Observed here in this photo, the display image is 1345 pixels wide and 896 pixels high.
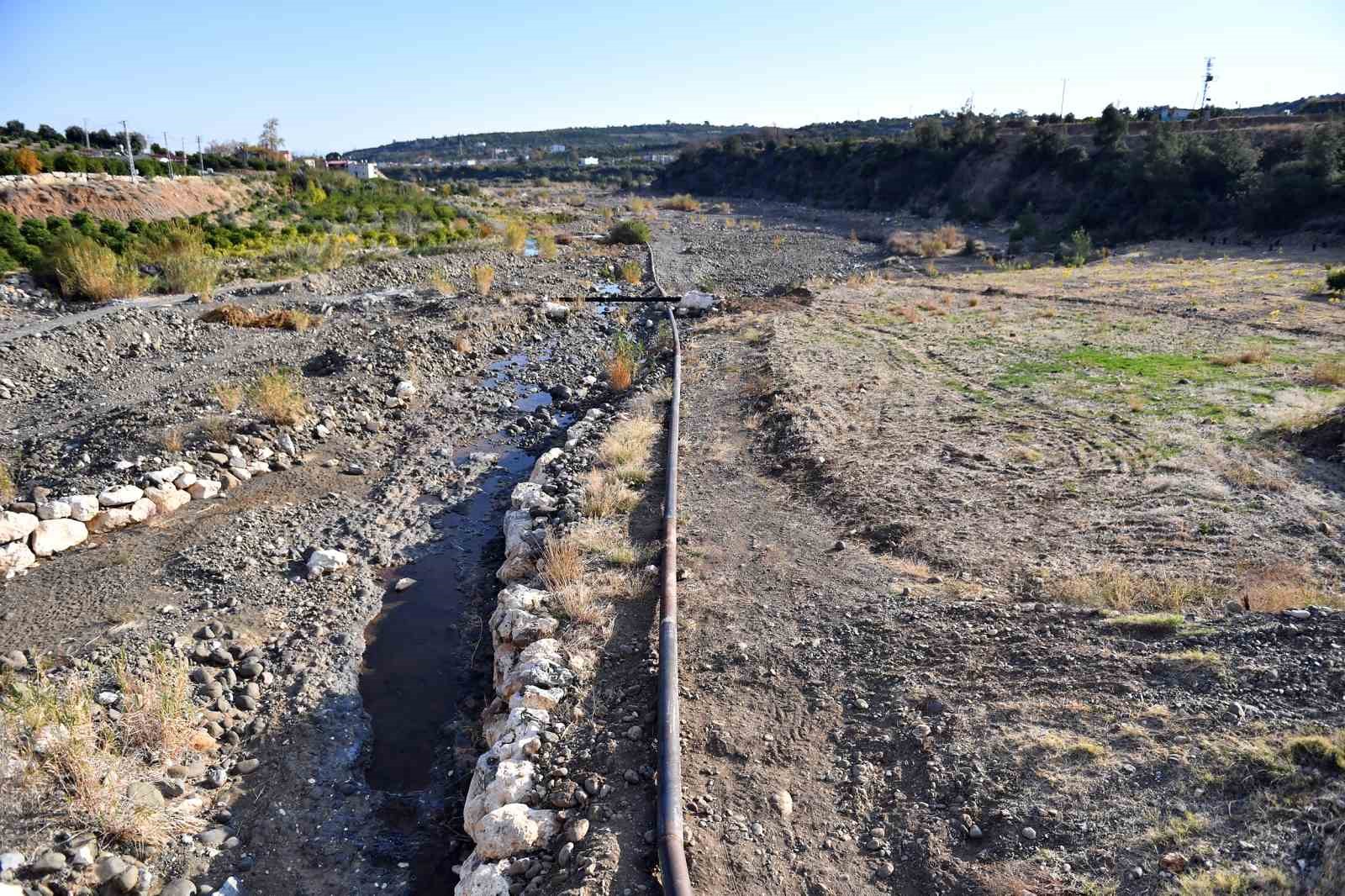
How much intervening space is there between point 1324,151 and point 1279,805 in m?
34.0

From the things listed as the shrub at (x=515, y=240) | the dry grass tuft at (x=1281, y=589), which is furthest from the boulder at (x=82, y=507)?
the shrub at (x=515, y=240)

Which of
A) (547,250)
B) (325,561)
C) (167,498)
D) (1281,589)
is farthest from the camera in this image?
(547,250)

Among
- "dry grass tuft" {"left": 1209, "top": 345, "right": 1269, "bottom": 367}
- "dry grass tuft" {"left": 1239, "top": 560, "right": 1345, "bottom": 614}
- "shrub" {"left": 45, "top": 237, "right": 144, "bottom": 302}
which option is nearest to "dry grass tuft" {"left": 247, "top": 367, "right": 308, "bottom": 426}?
"shrub" {"left": 45, "top": 237, "right": 144, "bottom": 302}

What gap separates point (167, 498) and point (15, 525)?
1.47 m

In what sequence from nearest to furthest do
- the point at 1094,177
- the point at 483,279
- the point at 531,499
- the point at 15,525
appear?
the point at 15,525 < the point at 531,499 < the point at 483,279 < the point at 1094,177

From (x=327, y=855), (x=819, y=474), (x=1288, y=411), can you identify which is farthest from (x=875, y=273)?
(x=327, y=855)

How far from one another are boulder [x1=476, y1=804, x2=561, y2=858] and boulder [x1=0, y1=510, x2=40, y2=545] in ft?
20.4

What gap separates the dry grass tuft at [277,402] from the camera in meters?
11.3

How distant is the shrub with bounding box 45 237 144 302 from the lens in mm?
19078

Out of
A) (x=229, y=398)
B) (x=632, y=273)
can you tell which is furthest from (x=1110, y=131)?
(x=229, y=398)

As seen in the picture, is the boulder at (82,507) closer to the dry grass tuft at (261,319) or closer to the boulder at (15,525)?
the boulder at (15,525)

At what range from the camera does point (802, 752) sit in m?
5.06

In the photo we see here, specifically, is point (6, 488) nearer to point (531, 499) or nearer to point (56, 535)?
point (56, 535)

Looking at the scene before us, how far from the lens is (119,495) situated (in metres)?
8.69
